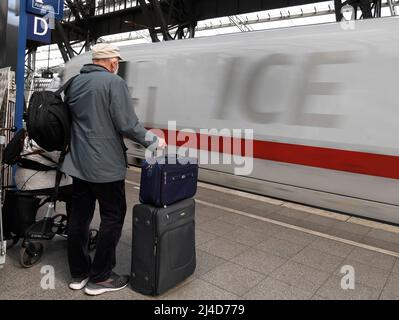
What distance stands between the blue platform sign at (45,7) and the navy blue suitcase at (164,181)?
2.78 m

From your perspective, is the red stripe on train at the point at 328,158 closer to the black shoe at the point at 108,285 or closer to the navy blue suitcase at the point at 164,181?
the navy blue suitcase at the point at 164,181

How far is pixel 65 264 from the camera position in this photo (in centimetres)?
312

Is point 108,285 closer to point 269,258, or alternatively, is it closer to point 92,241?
point 92,241

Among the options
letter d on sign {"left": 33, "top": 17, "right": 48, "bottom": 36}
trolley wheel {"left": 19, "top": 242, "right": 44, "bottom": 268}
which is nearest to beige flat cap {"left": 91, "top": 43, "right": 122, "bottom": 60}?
trolley wheel {"left": 19, "top": 242, "right": 44, "bottom": 268}

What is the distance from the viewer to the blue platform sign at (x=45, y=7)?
4.21 m

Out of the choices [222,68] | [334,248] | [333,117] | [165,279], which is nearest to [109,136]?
[165,279]

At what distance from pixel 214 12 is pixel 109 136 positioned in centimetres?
1534

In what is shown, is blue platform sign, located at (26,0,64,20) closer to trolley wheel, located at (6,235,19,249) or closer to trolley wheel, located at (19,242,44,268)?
trolley wheel, located at (6,235,19,249)

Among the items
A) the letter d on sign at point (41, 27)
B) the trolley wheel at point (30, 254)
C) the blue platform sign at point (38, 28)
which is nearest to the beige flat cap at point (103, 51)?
the trolley wheel at point (30, 254)

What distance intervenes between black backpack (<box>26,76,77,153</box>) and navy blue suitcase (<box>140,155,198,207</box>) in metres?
0.62

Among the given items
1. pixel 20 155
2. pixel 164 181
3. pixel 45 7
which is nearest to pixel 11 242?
pixel 20 155

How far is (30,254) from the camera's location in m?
3.03

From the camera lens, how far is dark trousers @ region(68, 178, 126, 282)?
2613 mm

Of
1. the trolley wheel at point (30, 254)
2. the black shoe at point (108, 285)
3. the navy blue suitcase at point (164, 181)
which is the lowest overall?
the black shoe at point (108, 285)
